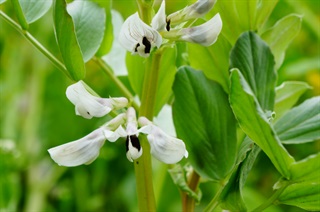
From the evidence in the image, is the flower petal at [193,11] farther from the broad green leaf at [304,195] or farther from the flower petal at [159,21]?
the broad green leaf at [304,195]

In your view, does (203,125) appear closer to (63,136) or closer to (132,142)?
(132,142)

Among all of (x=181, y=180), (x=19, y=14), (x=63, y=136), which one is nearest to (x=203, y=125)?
(x=181, y=180)

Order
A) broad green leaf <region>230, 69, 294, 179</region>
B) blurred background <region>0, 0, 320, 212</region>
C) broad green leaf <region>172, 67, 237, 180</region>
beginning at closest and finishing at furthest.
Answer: broad green leaf <region>230, 69, 294, 179</region>, broad green leaf <region>172, 67, 237, 180</region>, blurred background <region>0, 0, 320, 212</region>

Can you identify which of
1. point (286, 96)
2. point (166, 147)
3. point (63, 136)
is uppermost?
point (166, 147)

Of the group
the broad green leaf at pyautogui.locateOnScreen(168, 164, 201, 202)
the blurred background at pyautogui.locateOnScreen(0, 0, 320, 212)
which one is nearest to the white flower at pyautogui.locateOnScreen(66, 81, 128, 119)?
the broad green leaf at pyautogui.locateOnScreen(168, 164, 201, 202)

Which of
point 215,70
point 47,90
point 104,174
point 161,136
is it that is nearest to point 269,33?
point 215,70

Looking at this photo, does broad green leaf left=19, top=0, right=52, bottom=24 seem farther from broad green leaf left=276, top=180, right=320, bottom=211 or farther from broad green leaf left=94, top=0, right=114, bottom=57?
broad green leaf left=276, top=180, right=320, bottom=211

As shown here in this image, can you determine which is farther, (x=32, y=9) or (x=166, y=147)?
(x=32, y=9)
